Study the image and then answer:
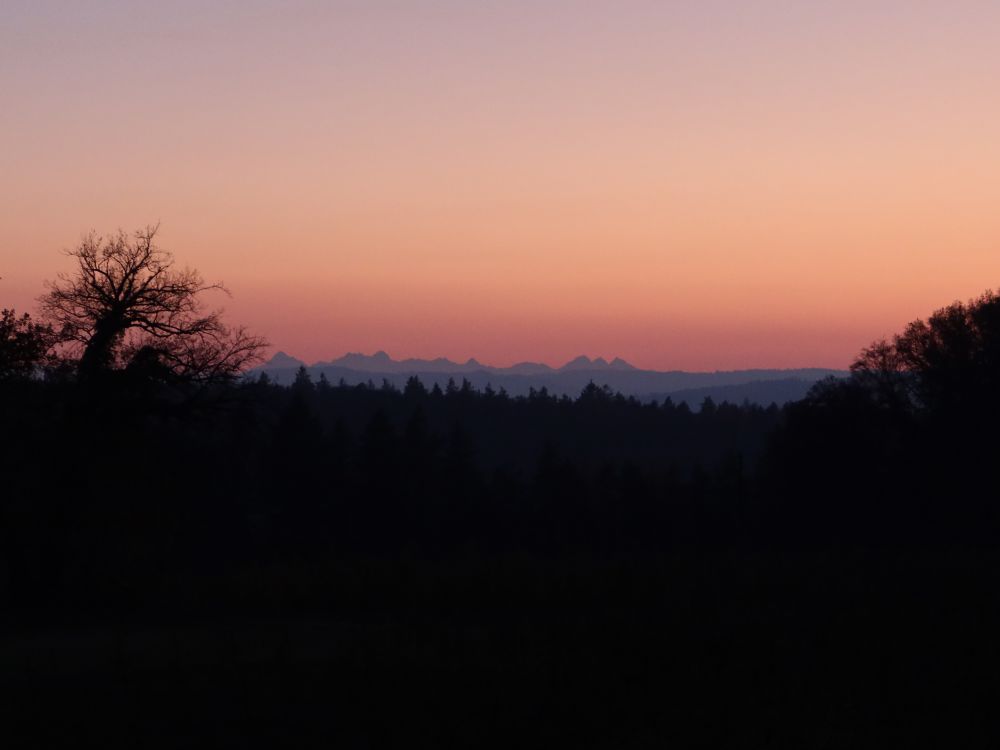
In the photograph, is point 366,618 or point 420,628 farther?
point 366,618

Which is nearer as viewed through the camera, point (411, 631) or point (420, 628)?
point (411, 631)

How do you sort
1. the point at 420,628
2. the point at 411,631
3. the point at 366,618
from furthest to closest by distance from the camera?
the point at 366,618 → the point at 420,628 → the point at 411,631

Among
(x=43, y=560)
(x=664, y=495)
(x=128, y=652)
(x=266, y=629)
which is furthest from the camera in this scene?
(x=664, y=495)

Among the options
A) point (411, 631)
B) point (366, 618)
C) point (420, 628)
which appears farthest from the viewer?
point (366, 618)

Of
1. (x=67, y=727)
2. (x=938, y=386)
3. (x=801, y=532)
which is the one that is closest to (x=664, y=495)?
(x=801, y=532)

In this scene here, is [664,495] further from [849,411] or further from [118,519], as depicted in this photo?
[118,519]

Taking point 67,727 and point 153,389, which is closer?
point 67,727

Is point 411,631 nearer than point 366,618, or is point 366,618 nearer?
point 411,631

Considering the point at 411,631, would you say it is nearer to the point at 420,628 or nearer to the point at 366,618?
the point at 420,628

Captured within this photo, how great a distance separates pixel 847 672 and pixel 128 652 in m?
10.0

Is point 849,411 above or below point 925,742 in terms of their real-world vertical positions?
above

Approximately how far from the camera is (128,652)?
50.5 feet

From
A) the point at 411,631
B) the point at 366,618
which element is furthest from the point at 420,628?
the point at 366,618

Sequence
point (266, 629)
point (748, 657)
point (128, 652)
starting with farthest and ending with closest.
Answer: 1. point (266, 629)
2. point (128, 652)
3. point (748, 657)
